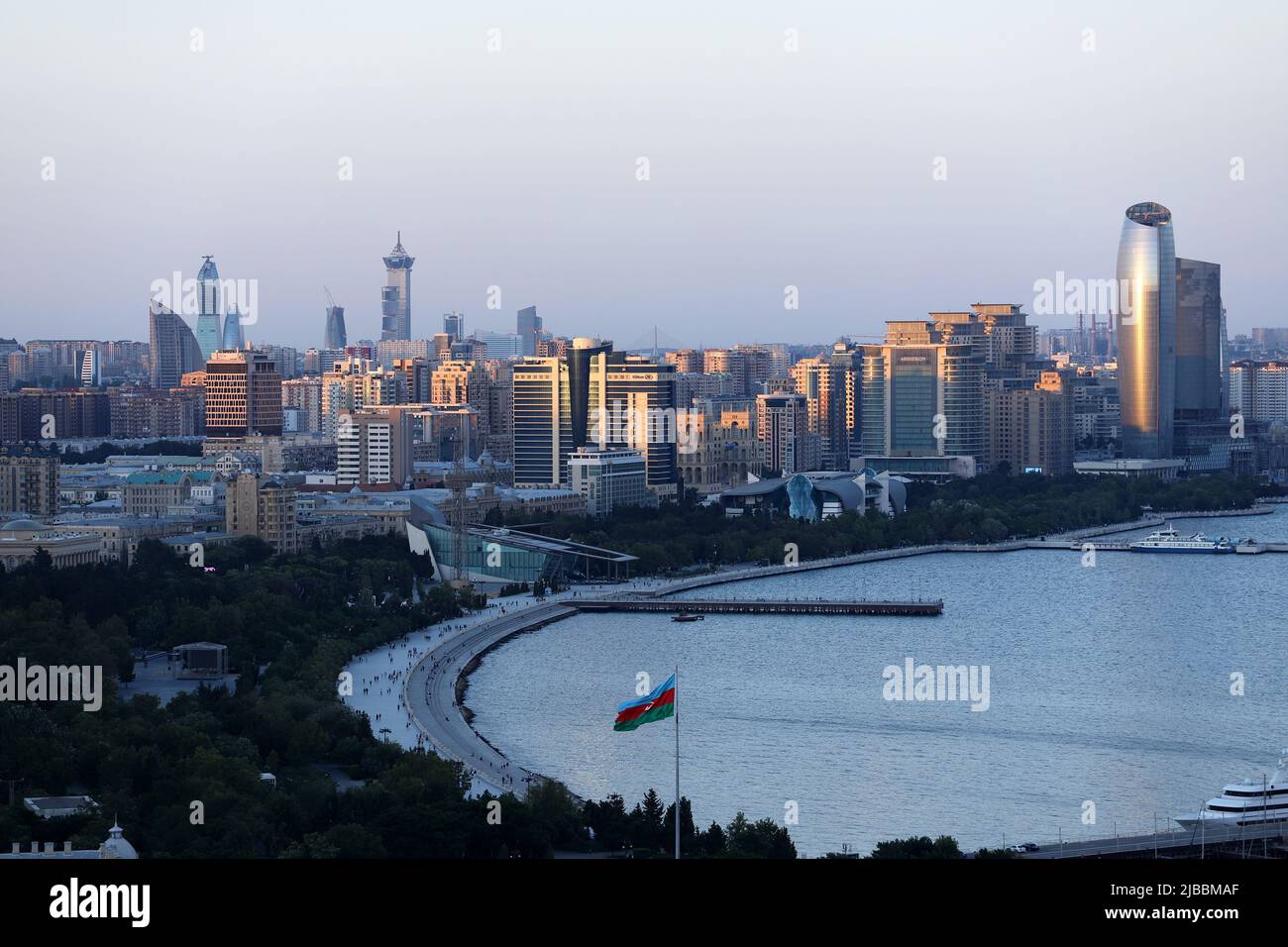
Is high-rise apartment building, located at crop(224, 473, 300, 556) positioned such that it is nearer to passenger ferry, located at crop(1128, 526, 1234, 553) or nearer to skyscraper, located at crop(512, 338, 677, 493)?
skyscraper, located at crop(512, 338, 677, 493)

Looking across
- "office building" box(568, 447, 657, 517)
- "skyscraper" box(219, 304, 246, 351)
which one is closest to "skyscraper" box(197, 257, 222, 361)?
"skyscraper" box(219, 304, 246, 351)

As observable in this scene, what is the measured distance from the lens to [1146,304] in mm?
37281

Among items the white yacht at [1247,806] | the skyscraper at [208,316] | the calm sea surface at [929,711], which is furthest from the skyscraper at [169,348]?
the white yacht at [1247,806]

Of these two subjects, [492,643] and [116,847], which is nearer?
[116,847]

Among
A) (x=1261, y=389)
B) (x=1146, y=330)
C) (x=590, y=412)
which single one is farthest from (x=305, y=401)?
(x=1261, y=389)

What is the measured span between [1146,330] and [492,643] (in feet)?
81.4

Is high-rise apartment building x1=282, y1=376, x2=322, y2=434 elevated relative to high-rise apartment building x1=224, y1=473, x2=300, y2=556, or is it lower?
elevated

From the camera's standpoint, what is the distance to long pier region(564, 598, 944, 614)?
58.7ft

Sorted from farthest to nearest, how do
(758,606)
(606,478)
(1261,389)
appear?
1. (1261,389)
2. (606,478)
3. (758,606)

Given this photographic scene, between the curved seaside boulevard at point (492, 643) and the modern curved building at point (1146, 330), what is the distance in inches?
398

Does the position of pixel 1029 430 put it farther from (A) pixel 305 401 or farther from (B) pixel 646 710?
(B) pixel 646 710

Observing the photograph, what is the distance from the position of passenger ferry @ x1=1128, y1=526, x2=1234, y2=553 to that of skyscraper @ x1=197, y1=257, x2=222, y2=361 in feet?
81.8

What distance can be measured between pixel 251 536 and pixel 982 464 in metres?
18.9

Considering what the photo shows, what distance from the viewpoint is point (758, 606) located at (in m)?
18.2
